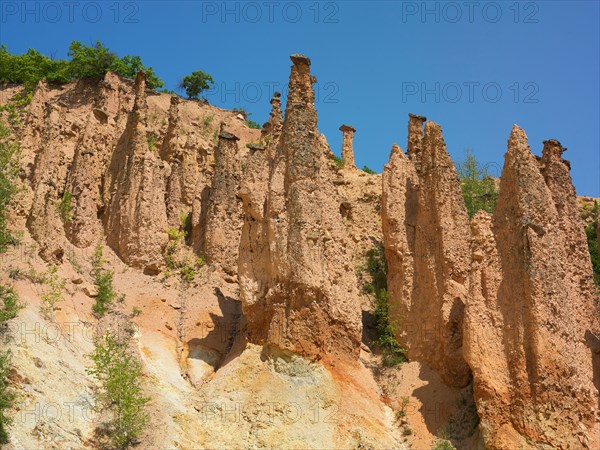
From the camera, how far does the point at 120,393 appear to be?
20000 mm

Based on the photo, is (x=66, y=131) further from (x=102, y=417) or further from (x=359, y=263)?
(x=102, y=417)

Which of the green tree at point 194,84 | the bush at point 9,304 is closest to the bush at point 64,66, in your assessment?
the green tree at point 194,84

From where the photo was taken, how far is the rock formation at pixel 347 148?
38594mm

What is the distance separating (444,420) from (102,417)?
852 centimetres

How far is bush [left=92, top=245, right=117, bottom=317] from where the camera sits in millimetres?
24031

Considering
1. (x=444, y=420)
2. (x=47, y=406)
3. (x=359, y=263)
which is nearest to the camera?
(x=47, y=406)

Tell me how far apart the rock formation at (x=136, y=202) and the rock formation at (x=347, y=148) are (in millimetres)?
11566

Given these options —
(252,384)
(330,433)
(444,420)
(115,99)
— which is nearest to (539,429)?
(444,420)

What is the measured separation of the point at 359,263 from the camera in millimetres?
29844

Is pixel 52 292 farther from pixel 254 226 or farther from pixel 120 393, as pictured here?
pixel 254 226

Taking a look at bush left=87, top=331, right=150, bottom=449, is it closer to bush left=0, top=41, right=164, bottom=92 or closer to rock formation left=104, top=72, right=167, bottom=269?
rock formation left=104, top=72, right=167, bottom=269

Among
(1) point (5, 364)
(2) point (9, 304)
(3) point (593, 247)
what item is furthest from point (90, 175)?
(3) point (593, 247)

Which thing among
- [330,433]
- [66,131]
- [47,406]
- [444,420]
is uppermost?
[66,131]

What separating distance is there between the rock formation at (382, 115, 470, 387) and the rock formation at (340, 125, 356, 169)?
9832 millimetres
